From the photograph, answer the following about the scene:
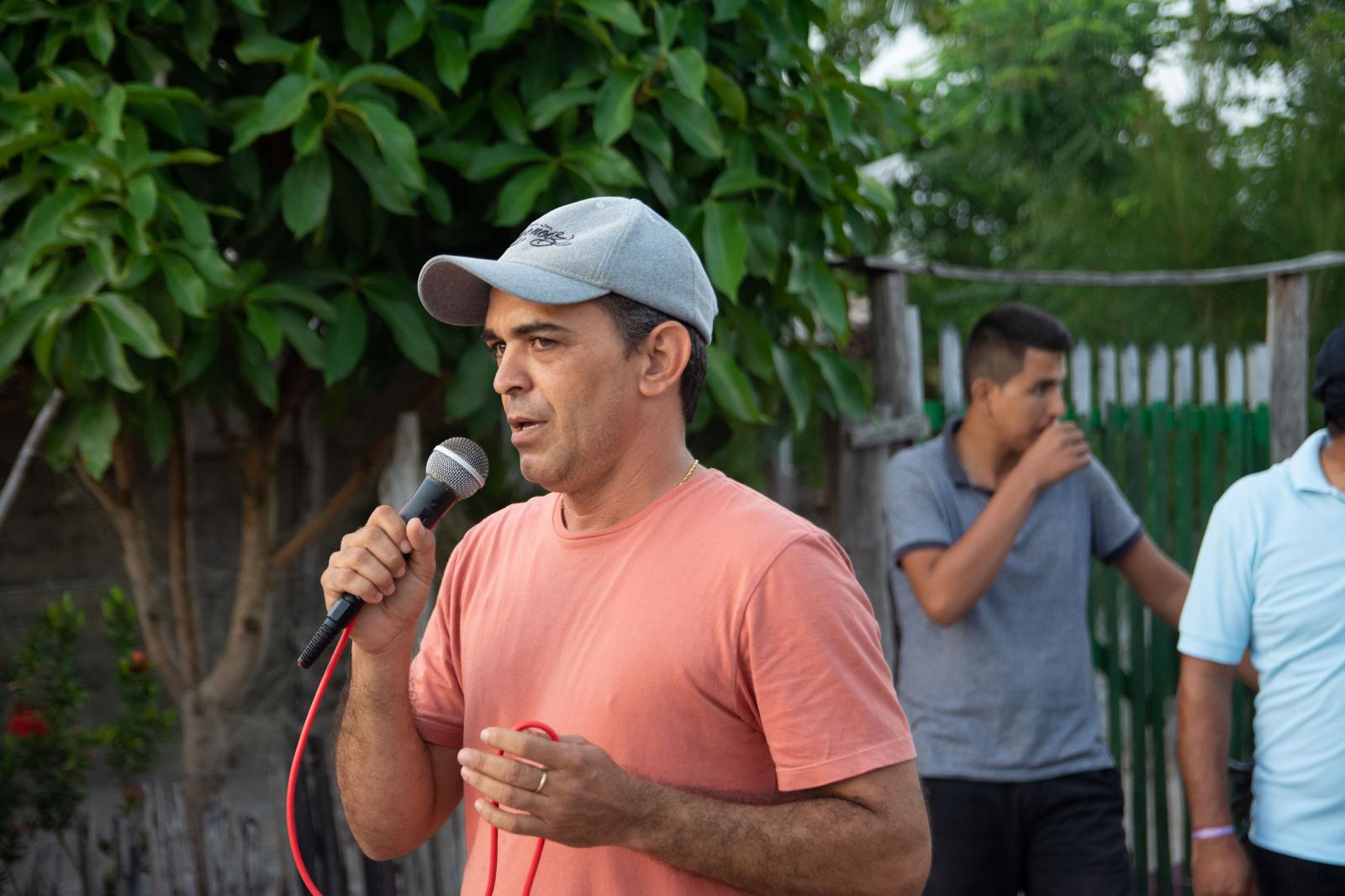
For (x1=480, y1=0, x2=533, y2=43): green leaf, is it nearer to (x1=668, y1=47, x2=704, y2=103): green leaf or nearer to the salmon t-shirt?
(x1=668, y1=47, x2=704, y2=103): green leaf

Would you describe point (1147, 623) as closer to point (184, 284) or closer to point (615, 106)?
point (615, 106)

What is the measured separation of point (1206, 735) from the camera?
3127 mm

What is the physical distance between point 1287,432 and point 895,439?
1623 mm

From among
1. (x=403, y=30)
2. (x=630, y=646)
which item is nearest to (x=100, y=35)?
(x=403, y=30)

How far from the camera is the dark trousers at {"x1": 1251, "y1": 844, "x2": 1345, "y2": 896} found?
2930mm

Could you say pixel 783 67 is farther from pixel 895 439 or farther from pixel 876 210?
pixel 895 439

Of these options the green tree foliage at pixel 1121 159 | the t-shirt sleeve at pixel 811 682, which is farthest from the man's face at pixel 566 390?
the green tree foliage at pixel 1121 159

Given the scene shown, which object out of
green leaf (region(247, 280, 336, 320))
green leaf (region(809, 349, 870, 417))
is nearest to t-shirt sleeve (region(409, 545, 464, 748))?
green leaf (region(247, 280, 336, 320))

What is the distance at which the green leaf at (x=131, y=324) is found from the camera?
2.77 m

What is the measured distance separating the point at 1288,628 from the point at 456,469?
2014 mm

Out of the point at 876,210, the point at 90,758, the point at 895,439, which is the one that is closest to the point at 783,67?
the point at 876,210

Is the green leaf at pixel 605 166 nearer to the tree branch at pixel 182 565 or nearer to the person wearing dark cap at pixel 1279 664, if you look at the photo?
the tree branch at pixel 182 565

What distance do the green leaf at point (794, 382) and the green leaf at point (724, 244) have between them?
0.39m

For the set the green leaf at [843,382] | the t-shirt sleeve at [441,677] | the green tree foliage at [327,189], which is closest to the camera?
the t-shirt sleeve at [441,677]
